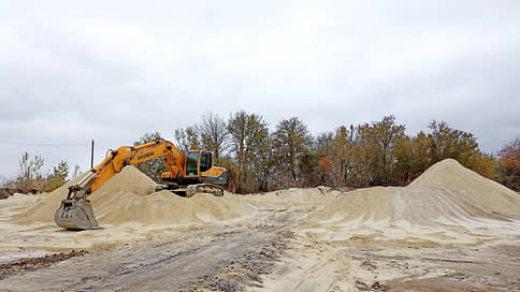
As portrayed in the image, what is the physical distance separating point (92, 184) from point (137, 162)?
2046 millimetres

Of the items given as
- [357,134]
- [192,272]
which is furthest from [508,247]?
[357,134]

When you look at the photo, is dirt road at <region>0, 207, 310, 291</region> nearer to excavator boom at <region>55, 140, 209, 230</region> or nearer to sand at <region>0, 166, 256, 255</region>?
sand at <region>0, 166, 256, 255</region>

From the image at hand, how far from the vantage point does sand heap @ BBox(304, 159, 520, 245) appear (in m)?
11.4

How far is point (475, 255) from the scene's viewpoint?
743 centimetres

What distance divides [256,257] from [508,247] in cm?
651

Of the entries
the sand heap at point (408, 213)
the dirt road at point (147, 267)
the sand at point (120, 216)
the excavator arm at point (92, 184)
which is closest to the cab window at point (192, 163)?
the sand at point (120, 216)

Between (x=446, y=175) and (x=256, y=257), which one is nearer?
(x=256, y=257)

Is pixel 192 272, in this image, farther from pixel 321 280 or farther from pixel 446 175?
pixel 446 175

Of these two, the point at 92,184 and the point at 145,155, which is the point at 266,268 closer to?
the point at 92,184

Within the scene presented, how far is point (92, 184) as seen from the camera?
10.1 m

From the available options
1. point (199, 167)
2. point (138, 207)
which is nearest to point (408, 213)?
point (199, 167)

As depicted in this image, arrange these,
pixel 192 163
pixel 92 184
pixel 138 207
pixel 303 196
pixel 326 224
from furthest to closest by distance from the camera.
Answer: pixel 303 196, pixel 192 163, pixel 326 224, pixel 138 207, pixel 92 184

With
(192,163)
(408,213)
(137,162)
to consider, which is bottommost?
(408,213)

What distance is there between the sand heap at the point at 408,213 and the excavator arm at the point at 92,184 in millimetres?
6491
